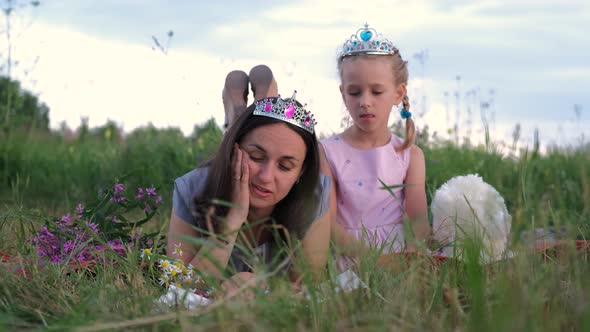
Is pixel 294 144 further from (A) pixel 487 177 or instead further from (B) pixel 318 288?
(A) pixel 487 177

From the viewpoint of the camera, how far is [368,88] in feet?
13.6

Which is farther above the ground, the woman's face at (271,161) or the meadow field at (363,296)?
the woman's face at (271,161)

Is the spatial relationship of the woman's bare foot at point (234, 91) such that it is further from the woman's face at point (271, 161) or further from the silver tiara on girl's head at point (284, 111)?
the woman's face at point (271, 161)

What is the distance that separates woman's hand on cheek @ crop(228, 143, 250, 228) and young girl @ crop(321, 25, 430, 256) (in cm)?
108

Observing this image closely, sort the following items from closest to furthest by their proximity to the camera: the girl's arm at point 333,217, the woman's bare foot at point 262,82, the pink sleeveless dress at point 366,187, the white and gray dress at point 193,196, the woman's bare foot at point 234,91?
the white and gray dress at point 193,196
the girl's arm at point 333,217
the pink sleeveless dress at point 366,187
the woman's bare foot at point 262,82
the woman's bare foot at point 234,91

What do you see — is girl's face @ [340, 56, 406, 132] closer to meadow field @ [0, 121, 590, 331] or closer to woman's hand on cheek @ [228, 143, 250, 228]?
woman's hand on cheek @ [228, 143, 250, 228]

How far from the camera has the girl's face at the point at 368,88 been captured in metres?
4.12

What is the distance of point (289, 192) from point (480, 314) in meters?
2.04

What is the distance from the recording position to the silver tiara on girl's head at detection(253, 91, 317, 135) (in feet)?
10.7

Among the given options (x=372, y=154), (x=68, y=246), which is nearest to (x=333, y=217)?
(x=372, y=154)

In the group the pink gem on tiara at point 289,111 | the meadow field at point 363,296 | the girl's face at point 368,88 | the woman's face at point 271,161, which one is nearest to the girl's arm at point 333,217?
the girl's face at point 368,88

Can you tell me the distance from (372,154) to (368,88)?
46 centimetres

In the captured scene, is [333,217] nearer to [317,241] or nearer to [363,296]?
[317,241]

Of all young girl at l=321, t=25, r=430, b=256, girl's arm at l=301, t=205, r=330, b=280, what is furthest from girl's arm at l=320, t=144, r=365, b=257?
girl's arm at l=301, t=205, r=330, b=280
